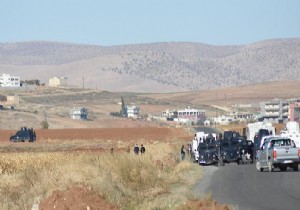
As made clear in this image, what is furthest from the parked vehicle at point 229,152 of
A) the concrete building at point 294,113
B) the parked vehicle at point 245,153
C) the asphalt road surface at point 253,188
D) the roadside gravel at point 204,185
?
the concrete building at point 294,113

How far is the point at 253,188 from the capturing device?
3447 cm

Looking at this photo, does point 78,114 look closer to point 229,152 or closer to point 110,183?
point 229,152

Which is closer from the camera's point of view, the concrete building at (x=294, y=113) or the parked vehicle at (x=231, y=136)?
the parked vehicle at (x=231, y=136)

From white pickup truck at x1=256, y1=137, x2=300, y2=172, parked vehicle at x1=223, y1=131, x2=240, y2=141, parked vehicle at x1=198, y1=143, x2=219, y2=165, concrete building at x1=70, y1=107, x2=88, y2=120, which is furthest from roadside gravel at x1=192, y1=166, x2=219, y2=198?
concrete building at x1=70, y1=107, x2=88, y2=120

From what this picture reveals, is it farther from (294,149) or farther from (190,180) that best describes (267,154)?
(190,180)

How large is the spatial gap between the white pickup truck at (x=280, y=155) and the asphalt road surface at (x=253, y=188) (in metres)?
0.40

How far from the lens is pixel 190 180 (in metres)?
40.0

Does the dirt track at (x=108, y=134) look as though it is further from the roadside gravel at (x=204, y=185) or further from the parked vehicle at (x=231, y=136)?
the roadside gravel at (x=204, y=185)

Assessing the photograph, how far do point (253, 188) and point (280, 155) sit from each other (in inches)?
415

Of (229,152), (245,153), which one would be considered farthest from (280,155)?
(245,153)

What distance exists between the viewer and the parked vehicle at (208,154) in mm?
57094

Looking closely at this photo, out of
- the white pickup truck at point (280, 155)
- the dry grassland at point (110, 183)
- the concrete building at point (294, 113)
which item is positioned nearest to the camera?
the dry grassland at point (110, 183)

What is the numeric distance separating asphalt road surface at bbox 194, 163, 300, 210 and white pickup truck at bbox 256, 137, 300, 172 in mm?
402

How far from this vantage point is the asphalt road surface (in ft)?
90.6
